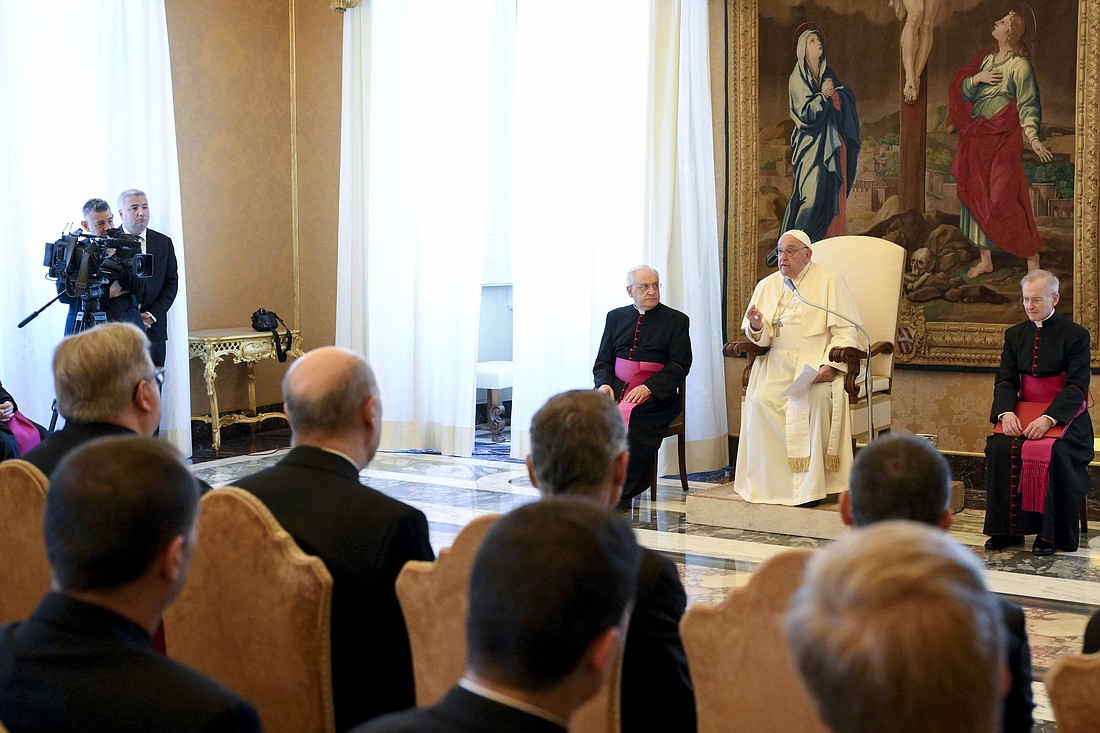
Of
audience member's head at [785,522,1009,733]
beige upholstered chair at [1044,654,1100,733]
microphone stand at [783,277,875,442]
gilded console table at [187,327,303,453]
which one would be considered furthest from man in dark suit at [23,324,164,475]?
gilded console table at [187,327,303,453]

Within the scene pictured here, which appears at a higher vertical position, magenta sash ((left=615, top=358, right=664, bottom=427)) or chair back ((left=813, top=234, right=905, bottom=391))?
chair back ((left=813, top=234, right=905, bottom=391))

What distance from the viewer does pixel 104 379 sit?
9.16 feet

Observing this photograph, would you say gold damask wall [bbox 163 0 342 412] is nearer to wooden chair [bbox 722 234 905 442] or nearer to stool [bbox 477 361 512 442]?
stool [bbox 477 361 512 442]

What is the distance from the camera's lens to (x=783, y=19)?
7879 mm

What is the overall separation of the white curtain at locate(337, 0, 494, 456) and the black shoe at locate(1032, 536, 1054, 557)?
13.7 feet

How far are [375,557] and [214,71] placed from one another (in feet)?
25.5

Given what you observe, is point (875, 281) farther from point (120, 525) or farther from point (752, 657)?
point (120, 525)

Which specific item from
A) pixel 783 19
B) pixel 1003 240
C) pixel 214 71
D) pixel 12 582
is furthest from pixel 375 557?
pixel 214 71

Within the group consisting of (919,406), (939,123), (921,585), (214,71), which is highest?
(214,71)

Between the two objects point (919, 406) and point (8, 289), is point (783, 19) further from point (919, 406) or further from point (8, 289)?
point (8, 289)

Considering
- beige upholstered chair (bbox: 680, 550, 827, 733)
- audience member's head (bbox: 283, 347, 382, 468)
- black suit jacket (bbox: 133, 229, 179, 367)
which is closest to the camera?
beige upholstered chair (bbox: 680, 550, 827, 733)

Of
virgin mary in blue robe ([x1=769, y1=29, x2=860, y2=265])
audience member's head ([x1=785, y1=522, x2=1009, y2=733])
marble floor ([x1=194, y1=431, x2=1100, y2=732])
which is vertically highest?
virgin mary in blue robe ([x1=769, y1=29, x2=860, y2=265])

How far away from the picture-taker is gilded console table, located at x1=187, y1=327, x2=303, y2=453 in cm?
870

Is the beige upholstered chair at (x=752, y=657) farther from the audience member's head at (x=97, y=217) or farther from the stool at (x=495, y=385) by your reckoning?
the stool at (x=495, y=385)
